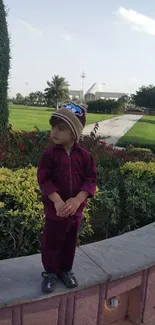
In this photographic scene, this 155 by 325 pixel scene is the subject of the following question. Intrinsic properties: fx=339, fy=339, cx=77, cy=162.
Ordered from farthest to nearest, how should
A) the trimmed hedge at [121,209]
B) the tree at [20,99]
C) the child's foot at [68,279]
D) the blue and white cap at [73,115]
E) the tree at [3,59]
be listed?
the tree at [20,99] → the tree at [3,59] → the trimmed hedge at [121,209] → the child's foot at [68,279] → the blue and white cap at [73,115]

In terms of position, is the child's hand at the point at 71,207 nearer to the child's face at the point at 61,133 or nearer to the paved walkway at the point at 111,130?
the child's face at the point at 61,133

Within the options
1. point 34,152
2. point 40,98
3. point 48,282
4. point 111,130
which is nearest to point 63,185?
point 48,282

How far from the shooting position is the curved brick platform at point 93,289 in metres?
1.74

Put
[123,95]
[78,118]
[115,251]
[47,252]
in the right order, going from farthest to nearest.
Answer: [123,95]
[115,251]
[47,252]
[78,118]

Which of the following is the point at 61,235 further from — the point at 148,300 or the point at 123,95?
the point at 123,95

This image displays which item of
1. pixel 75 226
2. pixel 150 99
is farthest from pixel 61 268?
pixel 150 99

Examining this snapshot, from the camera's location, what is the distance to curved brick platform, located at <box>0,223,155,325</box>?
174 cm

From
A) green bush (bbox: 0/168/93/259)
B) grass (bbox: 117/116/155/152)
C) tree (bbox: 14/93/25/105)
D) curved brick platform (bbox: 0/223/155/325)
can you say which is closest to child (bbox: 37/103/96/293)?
curved brick platform (bbox: 0/223/155/325)

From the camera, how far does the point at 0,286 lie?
1746 mm

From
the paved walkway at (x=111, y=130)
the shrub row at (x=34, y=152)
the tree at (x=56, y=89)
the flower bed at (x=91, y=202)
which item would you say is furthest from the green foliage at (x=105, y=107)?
the flower bed at (x=91, y=202)

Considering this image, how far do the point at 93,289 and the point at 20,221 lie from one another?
72 centimetres

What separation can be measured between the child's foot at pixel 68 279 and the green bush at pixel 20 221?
1.76 feet

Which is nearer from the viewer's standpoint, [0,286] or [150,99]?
[0,286]

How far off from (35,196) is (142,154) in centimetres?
295
